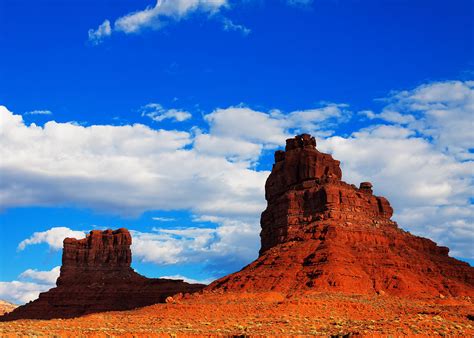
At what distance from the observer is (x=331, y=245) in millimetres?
87562

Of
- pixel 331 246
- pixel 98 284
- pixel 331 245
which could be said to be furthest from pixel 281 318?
pixel 98 284

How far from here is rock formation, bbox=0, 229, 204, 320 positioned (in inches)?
5782

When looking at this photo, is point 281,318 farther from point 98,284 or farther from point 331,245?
point 98,284

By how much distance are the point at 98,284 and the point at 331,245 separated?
3508 inches

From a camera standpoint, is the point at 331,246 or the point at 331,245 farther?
the point at 331,245

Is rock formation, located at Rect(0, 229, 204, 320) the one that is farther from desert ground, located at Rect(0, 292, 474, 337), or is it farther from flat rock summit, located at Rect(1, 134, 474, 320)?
desert ground, located at Rect(0, 292, 474, 337)

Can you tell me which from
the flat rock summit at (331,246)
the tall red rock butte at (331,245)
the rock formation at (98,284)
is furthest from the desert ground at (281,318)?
the rock formation at (98,284)

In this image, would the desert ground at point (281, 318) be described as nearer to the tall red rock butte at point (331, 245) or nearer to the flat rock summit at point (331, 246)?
the flat rock summit at point (331, 246)

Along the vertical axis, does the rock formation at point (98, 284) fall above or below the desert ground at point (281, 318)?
above

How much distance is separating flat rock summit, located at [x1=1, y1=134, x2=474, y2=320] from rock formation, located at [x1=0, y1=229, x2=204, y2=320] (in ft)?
167

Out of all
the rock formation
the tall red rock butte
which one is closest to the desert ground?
the tall red rock butte

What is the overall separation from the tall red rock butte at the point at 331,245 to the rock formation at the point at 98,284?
50462mm

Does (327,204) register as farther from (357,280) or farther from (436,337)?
(436,337)

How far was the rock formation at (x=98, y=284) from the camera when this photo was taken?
482ft
